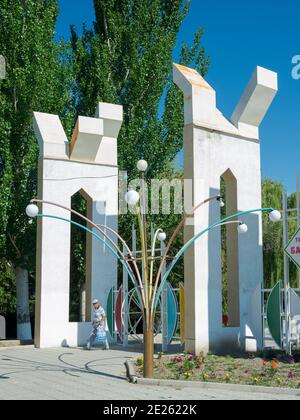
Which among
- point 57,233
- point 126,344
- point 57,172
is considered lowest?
point 126,344

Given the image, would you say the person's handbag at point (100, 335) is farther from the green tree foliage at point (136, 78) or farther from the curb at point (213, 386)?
the green tree foliage at point (136, 78)

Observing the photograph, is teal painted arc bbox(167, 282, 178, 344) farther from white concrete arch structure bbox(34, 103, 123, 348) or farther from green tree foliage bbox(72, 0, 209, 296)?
green tree foliage bbox(72, 0, 209, 296)

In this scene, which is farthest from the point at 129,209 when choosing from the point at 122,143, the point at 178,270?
the point at 178,270

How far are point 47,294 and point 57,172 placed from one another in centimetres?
367

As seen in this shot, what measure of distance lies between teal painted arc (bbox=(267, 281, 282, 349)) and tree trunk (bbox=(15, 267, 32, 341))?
1102 cm

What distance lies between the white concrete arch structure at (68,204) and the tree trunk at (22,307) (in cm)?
513

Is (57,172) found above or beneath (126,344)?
above

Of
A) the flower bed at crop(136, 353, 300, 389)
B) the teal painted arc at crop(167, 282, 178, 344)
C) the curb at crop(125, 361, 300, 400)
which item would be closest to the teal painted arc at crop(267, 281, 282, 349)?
the flower bed at crop(136, 353, 300, 389)

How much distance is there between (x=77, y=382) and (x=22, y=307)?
13074 millimetres

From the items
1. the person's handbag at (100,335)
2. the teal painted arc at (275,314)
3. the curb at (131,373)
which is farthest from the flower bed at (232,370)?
the person's handbag at (100,335)

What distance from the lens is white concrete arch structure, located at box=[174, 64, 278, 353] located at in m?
14.8

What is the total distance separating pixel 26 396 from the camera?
→ 9000 millimetres

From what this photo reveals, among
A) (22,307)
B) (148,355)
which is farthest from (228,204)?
(22,307)
